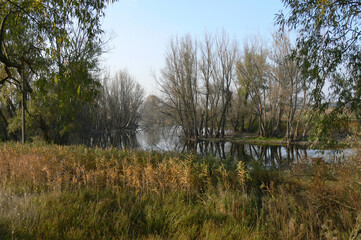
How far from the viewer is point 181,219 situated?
171 inches

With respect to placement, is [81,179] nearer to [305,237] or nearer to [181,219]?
[181,219]

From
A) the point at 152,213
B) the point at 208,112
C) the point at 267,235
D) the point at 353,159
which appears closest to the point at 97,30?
the point at 152,213

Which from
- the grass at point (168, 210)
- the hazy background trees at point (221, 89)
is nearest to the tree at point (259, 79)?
the hazy background trees at point (221, 89)

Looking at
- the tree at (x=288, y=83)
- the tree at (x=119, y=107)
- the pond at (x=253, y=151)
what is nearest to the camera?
the pond at (x=253, y=151)

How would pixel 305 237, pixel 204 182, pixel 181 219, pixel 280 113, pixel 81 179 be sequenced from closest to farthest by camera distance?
1. pixel 305 237
2. pixel 181 219
3. pixel 204 182
4. pixel 81 179
5. pixel 280 113

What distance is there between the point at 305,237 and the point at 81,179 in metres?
4.94

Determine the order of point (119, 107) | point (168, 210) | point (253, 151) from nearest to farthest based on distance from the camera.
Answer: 1. point (168, 210)
2. point (253, 151)
3. point (119, 107)

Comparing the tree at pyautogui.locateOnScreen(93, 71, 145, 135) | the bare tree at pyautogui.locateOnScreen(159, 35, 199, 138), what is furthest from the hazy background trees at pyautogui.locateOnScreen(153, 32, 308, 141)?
the tree at pyautogui.locateOnScreen(93, 71, 145, 135)

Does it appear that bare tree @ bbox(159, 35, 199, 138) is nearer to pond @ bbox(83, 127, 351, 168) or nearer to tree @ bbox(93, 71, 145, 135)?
pond @ bbox(83, 127, 351, 168)

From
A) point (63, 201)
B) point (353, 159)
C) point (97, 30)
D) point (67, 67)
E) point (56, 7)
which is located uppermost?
point (56, 7)

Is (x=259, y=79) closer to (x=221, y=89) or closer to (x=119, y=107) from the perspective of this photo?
(x=221, y=89)

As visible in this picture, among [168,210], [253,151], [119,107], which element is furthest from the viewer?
[119,107]

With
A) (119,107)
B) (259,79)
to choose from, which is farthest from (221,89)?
(119,107)

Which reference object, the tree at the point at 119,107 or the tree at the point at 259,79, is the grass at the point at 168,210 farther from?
the tree at the point at 119,107
